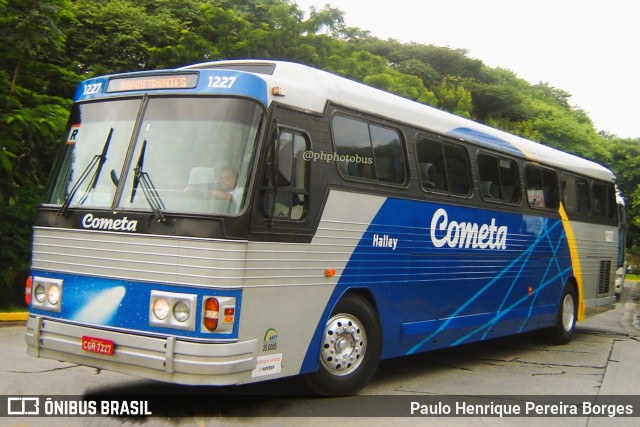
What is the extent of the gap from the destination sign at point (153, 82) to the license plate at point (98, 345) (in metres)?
2.37

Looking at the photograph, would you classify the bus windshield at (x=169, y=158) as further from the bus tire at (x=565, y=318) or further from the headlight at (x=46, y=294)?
the bus tire at (x=565, y=318)

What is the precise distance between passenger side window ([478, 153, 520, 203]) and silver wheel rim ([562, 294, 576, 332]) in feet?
9.88

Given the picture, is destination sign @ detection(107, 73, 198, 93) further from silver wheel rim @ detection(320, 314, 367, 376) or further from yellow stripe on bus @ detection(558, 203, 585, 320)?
yellow stripe on bus @ detection(558, 203, 585, 320)

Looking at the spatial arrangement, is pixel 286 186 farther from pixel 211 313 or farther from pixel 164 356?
pixel 164 356

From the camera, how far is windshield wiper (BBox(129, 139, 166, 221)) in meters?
6.21

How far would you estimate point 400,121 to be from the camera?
8539 millimetres

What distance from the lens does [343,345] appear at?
295 inches

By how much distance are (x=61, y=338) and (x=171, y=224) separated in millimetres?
1537

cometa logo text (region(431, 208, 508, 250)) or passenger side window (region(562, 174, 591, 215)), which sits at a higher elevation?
passenger side window (region(562, 174, 591, 215))

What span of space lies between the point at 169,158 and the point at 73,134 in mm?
1399

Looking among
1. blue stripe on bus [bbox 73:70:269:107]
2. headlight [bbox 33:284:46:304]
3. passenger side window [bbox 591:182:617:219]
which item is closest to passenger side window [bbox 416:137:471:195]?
blue stripe on bus [bbox 73:70:269:107]

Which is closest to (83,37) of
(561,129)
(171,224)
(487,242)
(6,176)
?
(6,176)

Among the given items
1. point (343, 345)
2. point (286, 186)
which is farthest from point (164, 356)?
point (343, 345)

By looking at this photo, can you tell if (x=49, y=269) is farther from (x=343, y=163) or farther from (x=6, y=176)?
(x=6, y=176)
